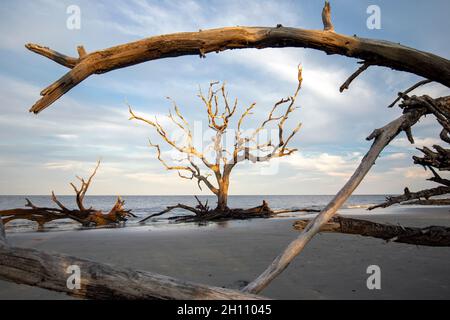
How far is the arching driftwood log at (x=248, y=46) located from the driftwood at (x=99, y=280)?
1188mm

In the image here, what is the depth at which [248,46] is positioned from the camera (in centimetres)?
216

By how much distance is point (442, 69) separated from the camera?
2.24 metres

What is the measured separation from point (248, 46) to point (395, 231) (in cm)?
247

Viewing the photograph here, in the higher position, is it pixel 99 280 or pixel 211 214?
pixel 99 280

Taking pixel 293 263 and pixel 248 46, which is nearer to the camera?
pixel 248 46

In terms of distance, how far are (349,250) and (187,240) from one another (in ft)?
11.9

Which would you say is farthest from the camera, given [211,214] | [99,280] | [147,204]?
[147,204]

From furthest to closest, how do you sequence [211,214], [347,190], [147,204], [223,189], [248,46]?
[147,204] < [223,189] < [211,214] < [347,190] < [248,46]

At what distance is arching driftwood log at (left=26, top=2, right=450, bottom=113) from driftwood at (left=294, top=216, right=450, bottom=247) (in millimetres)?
1508

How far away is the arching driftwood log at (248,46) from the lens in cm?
191

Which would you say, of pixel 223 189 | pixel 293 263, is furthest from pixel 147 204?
pixel 293 263

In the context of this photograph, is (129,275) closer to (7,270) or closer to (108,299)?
(108,299)

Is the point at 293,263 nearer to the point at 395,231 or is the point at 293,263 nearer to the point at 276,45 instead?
the point at 395,231

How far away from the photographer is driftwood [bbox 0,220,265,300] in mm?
1954
